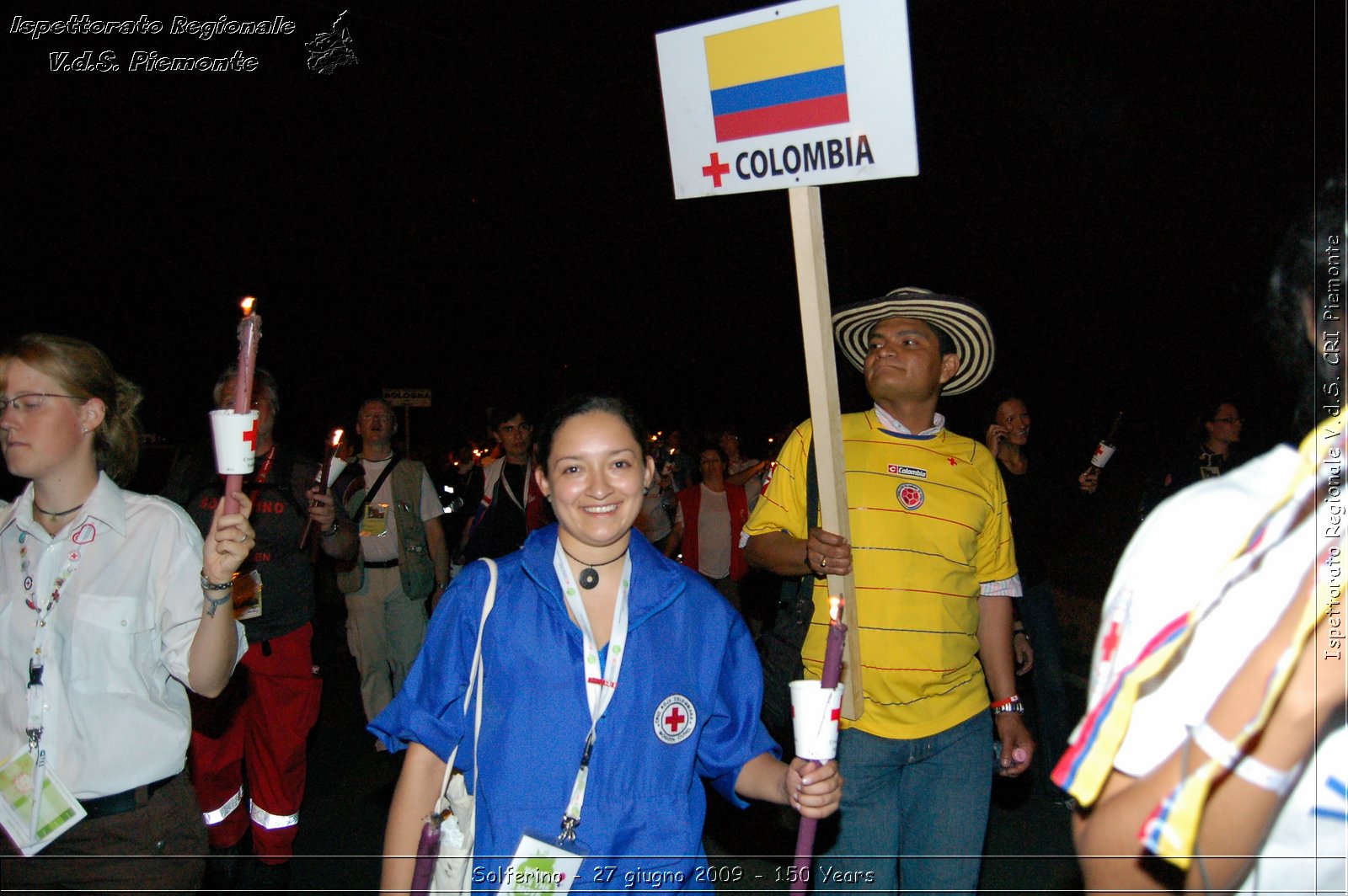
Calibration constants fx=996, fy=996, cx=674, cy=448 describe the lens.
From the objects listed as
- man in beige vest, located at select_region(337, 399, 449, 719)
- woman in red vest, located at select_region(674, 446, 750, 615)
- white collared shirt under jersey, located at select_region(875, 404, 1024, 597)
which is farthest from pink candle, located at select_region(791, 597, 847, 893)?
woman in red vest, located at select_region(674, 446, 750, 615)

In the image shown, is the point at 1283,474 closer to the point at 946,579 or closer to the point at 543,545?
the point at 543,545

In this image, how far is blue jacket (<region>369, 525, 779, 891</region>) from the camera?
8.08ft

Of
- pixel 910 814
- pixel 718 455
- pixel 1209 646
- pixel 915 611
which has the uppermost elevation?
pixel 1209 646

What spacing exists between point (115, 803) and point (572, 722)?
145 cm

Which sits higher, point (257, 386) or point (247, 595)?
point (257, 386)

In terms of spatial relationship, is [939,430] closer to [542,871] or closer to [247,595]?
[542,871]

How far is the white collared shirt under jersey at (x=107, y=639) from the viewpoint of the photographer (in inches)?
113

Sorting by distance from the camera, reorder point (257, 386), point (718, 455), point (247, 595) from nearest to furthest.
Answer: point (247, 595) < point (257, 386) < point (718, 455)

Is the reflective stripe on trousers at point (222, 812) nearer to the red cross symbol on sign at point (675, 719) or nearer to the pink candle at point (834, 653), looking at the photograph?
the red cross symbol on sign at point (675, 719)

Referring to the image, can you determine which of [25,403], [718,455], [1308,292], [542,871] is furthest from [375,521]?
[1308,292]

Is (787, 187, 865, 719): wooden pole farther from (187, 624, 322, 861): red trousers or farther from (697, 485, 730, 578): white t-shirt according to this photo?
(697, 485, 730, 578): white t-shirt

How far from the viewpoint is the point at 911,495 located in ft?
12.2

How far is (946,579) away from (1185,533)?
2.30 m

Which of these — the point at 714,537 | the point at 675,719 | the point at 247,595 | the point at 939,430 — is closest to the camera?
the point at 675,719
